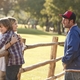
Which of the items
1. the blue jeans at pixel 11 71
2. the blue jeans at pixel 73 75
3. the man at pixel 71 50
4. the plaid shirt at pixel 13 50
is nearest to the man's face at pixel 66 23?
the man at pixel 71 50

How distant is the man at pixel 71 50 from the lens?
4.39 metres

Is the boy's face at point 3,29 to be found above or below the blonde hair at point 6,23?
below

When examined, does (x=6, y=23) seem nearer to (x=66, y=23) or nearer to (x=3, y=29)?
(x=3, y=29)

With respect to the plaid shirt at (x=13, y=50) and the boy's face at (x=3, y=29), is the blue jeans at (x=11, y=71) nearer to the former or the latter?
the plaid shirt at (x=13, y=50)

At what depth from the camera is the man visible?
173 inches

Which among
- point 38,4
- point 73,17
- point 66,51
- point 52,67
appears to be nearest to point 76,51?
point 66,51

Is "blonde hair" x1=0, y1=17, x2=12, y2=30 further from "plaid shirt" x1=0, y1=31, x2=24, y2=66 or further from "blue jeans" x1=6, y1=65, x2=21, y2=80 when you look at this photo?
"blue jeans" x1=6, y1=65, x2=21, y2=80

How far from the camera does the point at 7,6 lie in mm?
74812

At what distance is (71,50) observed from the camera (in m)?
4.40

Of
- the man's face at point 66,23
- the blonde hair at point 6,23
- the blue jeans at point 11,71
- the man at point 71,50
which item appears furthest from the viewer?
the blue jeans at point 11,71

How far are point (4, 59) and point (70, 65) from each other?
1.06 m

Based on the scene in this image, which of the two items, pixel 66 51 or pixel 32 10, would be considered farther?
pixel 32 10

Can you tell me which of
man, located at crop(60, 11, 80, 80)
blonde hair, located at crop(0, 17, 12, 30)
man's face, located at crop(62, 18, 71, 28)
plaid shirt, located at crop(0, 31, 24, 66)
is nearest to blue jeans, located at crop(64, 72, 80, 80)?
man, located at crop(60, 11, 80, 80)

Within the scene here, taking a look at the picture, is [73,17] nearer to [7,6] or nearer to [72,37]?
[72,37]
